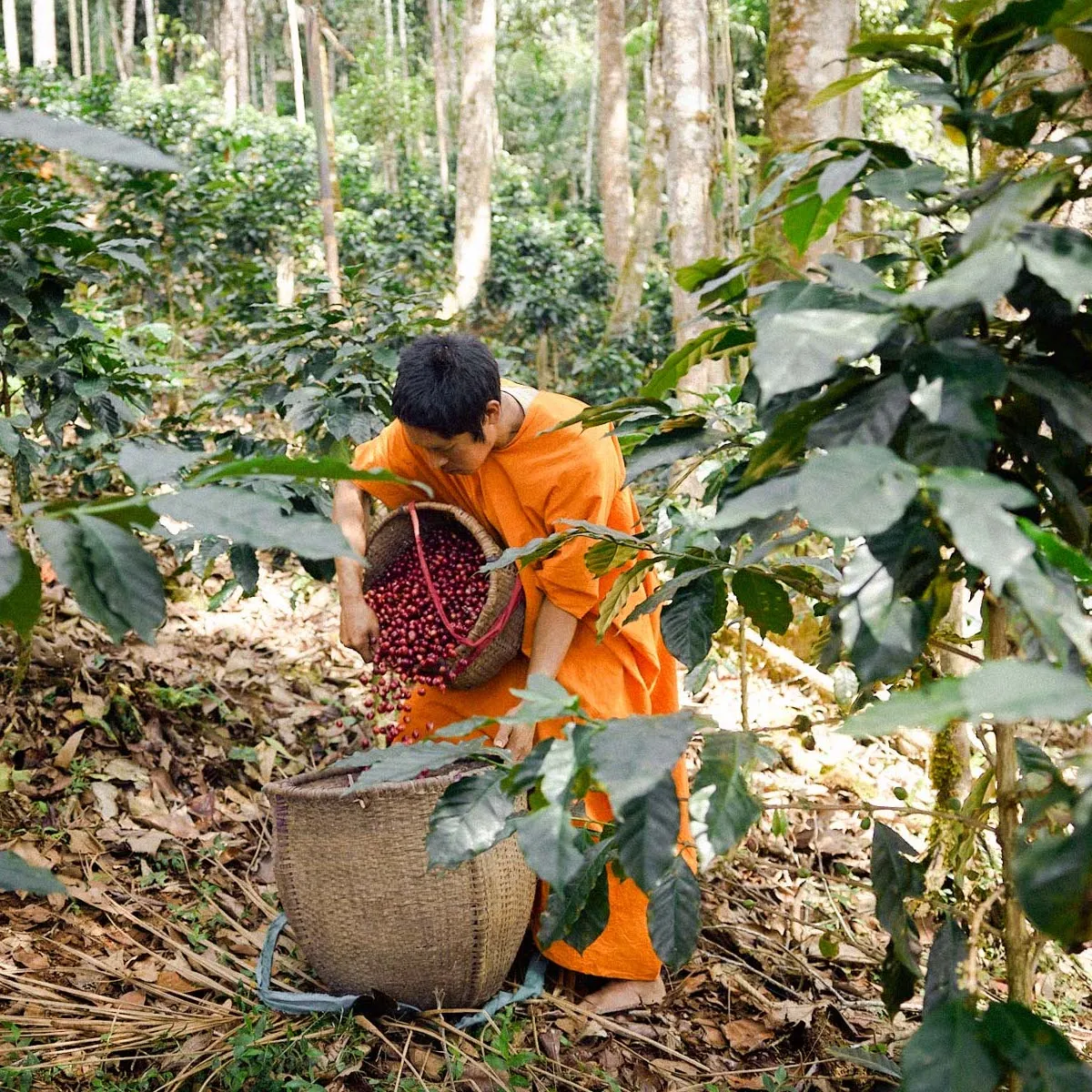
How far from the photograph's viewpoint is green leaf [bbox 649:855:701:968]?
116 centimetres

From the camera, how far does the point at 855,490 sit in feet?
2.30

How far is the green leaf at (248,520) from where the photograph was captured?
2.43 feet

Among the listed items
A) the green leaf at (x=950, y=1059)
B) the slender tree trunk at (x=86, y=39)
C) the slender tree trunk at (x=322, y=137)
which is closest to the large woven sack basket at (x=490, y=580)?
the green leaf at (x=950, y=1059)

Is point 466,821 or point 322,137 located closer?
point 466,821

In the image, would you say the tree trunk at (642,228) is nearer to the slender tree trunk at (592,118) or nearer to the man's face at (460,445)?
the man's face at (460,445)

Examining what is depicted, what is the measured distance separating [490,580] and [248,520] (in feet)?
4.67

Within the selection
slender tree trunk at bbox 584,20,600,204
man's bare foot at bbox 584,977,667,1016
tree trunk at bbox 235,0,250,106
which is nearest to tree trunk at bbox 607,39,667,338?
man's bare foot at bbox 584,977,667,1016

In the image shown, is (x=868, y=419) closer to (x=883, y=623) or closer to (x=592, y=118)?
(x=883, y=623)

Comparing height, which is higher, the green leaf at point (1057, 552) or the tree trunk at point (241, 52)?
the tree trunk at point (241, 52)

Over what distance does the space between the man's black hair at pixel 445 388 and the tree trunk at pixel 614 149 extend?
9341mm

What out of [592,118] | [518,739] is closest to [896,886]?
[518,739]

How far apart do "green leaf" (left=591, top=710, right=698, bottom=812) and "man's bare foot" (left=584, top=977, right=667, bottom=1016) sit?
161 centimetres

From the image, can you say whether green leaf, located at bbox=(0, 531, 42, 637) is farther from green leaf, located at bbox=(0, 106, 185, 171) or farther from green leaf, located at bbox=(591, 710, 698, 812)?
green leaf, located at bbox=(591, 710, 698, 812)

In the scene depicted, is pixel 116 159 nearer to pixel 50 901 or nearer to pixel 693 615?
pixel 693 615
